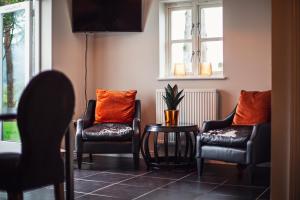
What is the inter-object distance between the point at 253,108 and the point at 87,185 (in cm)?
Result: 196

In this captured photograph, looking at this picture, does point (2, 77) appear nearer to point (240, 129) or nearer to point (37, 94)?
point (240, 129)

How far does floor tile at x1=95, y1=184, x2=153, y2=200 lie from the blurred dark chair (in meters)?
1.38

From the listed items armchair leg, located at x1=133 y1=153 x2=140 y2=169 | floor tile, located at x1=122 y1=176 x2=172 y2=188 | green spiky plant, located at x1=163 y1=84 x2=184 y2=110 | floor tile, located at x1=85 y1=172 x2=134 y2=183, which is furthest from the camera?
green spiky plant, located at x1=163 y1=84 x2=184 y2=110

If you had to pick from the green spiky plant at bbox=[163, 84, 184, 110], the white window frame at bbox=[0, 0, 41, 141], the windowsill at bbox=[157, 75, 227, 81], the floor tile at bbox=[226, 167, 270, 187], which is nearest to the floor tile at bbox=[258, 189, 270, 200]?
the floor tile at bbox=[226, 167, 270, 187]

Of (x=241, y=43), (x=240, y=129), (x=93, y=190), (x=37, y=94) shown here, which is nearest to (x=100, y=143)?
(x=93, y=190)

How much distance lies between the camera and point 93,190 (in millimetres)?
3922

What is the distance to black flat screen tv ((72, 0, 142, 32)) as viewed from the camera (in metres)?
5.88

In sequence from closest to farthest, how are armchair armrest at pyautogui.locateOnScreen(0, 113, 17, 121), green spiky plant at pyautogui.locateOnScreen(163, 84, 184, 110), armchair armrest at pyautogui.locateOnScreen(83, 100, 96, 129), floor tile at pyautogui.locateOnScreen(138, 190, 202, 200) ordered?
1. armchair armrest at pyautogui.locateOnScreen(0, 113, 17, 121)
2. floor tile at pyautogui.locateOnScreen(138, 190, 202, 200)
3. green spiky plant at pyautogui.locateOnScreen(163, 84, 184, 110)
4. armchair armrest at pyautogui.locateOnScreen(83, 100, 96, 129)

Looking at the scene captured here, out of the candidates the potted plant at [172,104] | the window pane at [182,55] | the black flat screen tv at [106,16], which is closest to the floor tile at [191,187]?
the potted plant at [172,104]

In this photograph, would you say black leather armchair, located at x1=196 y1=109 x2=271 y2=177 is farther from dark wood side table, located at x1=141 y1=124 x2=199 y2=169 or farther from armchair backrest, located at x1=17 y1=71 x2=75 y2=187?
A: armchair backrest, located at x1=17 y1=71 x2=75 y2=187

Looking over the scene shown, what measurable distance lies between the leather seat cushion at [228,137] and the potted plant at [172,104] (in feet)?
1.78

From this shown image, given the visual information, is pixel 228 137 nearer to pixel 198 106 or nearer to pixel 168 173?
pixel 168 173

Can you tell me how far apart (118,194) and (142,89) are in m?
2.42

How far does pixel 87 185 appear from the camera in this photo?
415 cm
